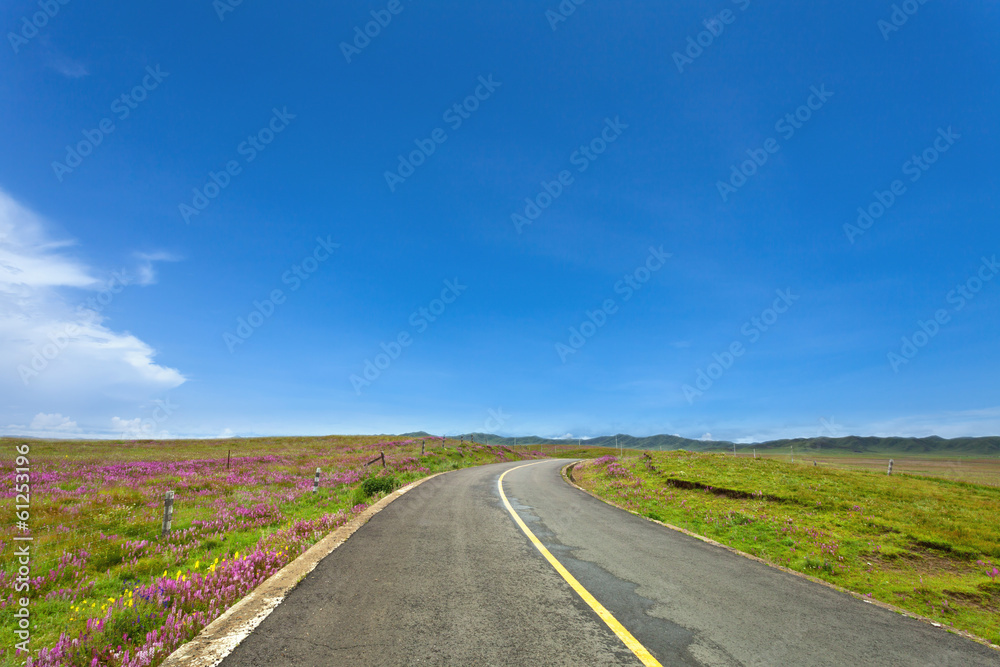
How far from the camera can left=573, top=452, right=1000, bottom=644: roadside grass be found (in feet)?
24.9

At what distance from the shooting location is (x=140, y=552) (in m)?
8.73

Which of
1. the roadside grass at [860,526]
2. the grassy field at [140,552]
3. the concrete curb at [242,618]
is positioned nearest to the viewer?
the concrete curb at [242,618]

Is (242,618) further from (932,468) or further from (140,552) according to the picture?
(932,468)

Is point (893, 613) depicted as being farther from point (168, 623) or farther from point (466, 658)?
point (168, 623)

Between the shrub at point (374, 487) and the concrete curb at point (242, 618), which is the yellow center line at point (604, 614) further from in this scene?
the shrub at point (374, 487)

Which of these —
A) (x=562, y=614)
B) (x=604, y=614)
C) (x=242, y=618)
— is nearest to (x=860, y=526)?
(x=604, y=614)

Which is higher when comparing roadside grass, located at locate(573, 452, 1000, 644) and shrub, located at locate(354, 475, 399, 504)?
shrub, located at locate(354, 475, 399, 504)

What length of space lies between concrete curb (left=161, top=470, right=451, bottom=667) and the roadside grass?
9270 mm

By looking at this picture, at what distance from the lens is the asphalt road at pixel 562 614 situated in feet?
13.2

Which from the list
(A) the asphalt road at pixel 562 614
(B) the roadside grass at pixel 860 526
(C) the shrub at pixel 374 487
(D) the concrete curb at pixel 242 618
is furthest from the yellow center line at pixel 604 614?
(C) the shrub at pixel 374 487

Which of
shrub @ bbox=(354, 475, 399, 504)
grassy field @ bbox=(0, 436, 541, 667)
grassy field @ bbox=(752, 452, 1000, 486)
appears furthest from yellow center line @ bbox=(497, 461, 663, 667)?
grassy field @ bbox=(752, 452, 1000, 486)

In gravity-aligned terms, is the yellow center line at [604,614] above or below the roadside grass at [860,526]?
above

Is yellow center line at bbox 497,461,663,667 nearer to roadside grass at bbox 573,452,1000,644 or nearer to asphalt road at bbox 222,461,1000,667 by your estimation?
asphalt road at bbox 222,461,1000,667

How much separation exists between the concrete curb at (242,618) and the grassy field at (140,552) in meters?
0.28
